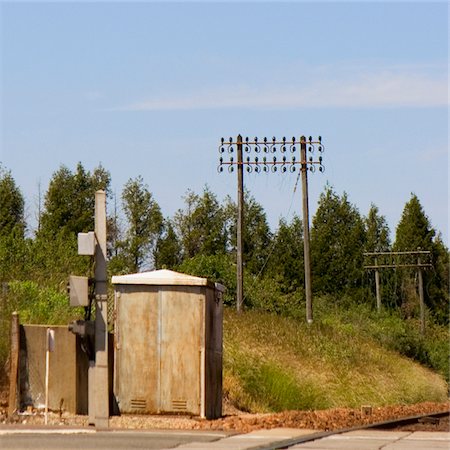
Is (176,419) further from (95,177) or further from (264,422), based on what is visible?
(95,177)

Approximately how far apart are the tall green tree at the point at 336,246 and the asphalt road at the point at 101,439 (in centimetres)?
7315

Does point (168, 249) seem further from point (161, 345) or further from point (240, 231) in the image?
point (161, 345)

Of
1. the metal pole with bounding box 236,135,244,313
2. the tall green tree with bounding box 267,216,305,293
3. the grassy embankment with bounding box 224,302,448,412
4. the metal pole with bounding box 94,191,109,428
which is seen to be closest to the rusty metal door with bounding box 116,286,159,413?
the metal pole with bounding box 94,191,109,428

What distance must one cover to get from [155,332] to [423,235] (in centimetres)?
7725

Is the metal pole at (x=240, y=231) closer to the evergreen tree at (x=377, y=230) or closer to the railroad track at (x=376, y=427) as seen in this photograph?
the railroad track at (x=376, y=427)

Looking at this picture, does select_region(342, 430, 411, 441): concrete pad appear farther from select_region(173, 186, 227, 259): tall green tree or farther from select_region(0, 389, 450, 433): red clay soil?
select_region(173, 186, 227, 259): tall green tree

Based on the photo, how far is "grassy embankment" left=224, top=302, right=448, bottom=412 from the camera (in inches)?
1184

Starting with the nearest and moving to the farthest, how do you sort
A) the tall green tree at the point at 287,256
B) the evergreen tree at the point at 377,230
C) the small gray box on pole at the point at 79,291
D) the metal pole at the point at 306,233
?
1. the small gray box on pole at the point at 79,291
2. the metal pole at the point at 306,233
3. the tall green tree at the point at 287,256
4. the evergreen tree at the point at 377,230

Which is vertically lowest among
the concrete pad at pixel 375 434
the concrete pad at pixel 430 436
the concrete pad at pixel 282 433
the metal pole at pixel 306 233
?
the concrete pad at pixel 430 436

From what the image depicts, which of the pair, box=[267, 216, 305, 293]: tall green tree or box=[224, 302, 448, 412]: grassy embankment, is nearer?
box=[224, 302, 448, 412]: grassy embankment

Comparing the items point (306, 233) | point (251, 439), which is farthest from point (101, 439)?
point (306, 233)

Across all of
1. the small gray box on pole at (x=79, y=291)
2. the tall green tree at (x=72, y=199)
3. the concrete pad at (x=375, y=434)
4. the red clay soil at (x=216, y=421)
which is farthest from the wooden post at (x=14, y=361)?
the tall green tree at (x=72, y=199)

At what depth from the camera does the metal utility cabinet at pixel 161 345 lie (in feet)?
75.5

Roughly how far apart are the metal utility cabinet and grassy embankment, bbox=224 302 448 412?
543 cm
